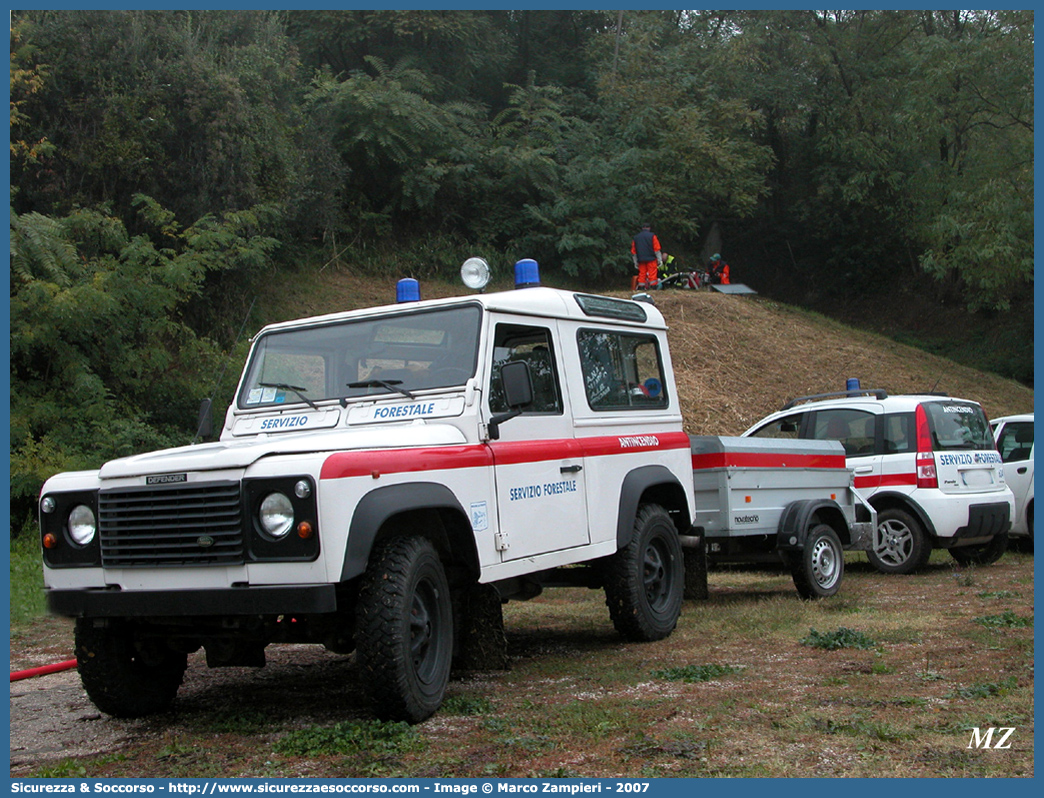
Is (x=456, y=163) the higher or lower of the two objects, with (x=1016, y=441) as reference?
higher

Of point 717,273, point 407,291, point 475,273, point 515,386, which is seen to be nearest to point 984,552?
point 475,273

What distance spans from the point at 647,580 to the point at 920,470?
4.31 meters

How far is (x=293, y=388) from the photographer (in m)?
6.64

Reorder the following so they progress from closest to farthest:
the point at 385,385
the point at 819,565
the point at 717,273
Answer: the point at 385,385
the point at 819,565
the point at 717,273

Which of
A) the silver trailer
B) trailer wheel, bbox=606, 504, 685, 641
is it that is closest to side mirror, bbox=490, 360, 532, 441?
trailer wheel, bbox=606, 504, 685, 641

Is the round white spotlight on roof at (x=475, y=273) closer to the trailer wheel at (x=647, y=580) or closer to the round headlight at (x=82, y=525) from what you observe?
the trailer wheel at (x=647, y=580)

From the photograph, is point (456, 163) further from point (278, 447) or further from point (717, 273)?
point (278, 447)

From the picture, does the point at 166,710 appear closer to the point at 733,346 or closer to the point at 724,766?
the point at 724,766

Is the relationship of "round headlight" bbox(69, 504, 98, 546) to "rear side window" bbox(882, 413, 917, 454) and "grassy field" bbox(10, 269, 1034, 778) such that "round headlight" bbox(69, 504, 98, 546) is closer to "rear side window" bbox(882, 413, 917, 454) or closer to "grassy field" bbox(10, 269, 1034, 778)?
"grassy field" bbox(10, 269, 1034, 778)

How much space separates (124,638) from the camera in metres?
5.74

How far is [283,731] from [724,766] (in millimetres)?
2220

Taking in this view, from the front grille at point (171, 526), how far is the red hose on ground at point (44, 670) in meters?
2.31

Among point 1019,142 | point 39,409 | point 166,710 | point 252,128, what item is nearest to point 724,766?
point 166,710

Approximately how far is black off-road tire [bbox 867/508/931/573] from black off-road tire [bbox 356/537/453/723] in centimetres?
649
